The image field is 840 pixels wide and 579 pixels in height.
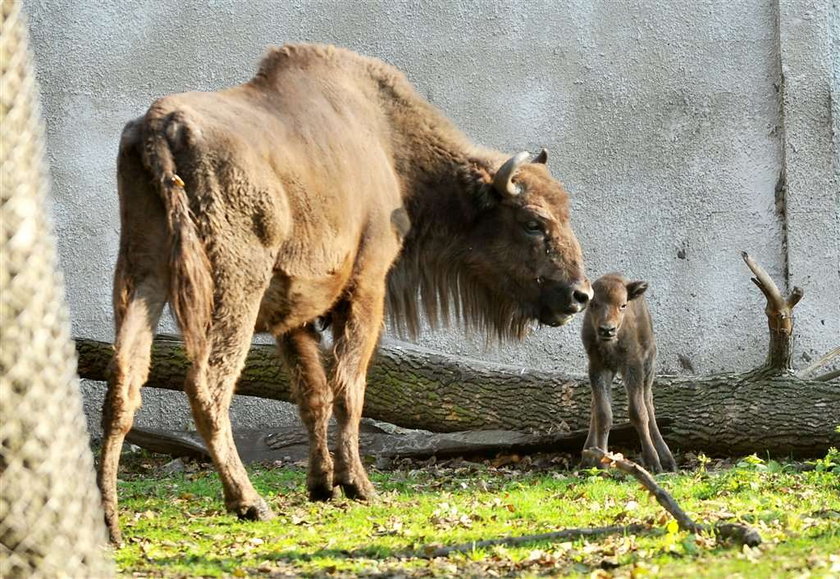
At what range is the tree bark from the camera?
351 inches

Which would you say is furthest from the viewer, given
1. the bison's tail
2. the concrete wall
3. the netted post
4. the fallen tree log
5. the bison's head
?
the concrete wall

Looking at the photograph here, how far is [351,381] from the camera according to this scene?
299 inches

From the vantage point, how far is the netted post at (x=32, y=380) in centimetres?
358

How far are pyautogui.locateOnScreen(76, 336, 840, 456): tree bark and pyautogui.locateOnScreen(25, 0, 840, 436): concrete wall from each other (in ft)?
5.32

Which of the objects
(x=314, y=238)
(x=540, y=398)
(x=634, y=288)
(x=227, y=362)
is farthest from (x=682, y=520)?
(x=540, y=398)

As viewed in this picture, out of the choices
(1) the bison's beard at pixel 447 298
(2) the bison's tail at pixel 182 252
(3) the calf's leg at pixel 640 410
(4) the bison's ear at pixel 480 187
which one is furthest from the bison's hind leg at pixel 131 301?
(3) the calf's leg at pixel 640 410

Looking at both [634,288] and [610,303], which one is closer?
[610,303]

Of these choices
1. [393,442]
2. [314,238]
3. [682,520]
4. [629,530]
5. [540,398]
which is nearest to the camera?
[682,520]

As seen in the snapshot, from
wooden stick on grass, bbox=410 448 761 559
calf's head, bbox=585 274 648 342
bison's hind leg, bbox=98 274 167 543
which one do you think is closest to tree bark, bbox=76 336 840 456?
calf's head, bbox=585 274 648 342

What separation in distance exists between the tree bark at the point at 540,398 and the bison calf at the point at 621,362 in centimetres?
32

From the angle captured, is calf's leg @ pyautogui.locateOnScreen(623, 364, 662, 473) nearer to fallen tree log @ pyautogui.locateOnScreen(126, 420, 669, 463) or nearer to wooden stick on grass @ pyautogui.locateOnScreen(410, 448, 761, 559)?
fallen tree log @ pyautogui.locateOnScreen(126, 420, 669, 463)

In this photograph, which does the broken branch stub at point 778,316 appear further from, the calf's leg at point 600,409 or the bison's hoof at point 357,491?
the bison's hoof at point 357,491

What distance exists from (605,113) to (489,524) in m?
6.22

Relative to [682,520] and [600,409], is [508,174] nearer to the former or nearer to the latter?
[600,409]
